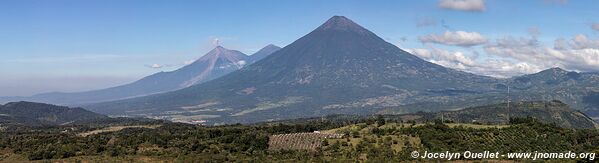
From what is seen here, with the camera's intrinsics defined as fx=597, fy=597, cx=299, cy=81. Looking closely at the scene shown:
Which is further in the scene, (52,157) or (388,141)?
(388,141)

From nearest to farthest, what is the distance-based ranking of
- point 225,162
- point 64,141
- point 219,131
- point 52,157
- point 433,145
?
point 225,162, point 52,157, point 433,145, point 64,141, point 219,131

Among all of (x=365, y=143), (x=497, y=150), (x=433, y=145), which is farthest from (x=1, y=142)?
(x=497, y=150)

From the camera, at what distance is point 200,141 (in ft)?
365

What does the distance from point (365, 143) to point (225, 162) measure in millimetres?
27955

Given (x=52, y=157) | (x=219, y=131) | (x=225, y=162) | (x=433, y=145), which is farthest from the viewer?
(x=219, y=131)

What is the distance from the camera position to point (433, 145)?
101312mm

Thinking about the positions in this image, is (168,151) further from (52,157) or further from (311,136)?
(311,136)

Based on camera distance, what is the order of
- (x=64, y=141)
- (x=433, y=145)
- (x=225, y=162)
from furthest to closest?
(x=64, y=141), (x=433, y=145), (x=225, y=162)

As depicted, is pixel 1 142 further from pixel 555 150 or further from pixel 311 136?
pixel 555 150

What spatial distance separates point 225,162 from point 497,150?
45642 mm

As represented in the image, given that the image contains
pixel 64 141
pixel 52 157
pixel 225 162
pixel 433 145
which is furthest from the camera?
pixel 64 141

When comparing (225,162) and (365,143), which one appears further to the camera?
(365,143)

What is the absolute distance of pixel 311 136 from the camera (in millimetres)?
115188

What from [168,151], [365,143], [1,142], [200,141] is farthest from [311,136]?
[1,142]
